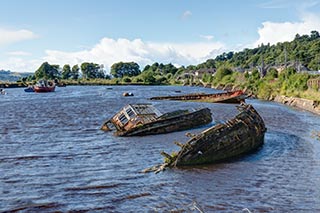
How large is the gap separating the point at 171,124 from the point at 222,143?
11.7 metres

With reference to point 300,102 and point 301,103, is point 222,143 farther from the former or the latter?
point 300,102

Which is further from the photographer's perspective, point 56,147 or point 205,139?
point 56,147

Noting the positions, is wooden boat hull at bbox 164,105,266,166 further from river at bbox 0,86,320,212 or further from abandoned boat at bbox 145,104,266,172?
river at bbox 0,86,320,212

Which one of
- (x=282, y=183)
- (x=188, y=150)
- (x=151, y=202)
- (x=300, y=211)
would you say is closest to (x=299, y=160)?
(x=282, y=183)

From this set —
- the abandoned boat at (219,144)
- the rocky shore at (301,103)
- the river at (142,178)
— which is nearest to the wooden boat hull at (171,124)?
the river at (142,178)

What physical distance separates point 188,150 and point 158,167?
187 cm

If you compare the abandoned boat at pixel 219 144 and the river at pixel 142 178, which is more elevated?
the abandoned boat at pixel 219 144

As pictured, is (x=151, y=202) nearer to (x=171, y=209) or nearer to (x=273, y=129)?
(x=171, y=209)

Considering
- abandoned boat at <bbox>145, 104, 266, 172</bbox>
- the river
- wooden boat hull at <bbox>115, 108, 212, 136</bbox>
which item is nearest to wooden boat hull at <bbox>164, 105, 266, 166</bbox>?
abandoned boat at <bbox>145, 104, 266, 172</bbox>

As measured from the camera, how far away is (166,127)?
1364 inches

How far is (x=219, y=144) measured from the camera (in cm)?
2364

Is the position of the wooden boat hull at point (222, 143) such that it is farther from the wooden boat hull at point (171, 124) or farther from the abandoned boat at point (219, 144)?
the wooden boat hull at point (171, 124)

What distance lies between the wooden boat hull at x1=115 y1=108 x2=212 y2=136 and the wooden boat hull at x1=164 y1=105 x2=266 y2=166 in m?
8.28

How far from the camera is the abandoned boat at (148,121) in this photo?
33.6 m
